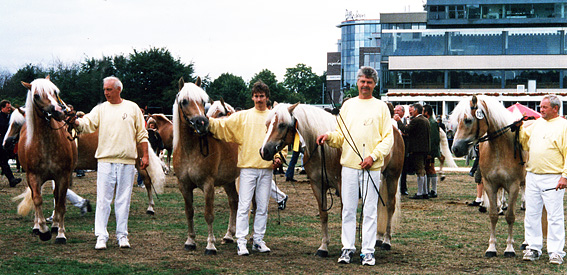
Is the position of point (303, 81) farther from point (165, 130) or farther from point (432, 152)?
point (432, 152)

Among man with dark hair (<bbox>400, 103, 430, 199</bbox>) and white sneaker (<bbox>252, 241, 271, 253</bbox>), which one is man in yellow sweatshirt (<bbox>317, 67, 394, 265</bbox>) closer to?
white sneaker (<bbox>252, 241, 271, 253</bbox>)

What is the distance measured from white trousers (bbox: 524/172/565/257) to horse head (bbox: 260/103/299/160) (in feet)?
9.17

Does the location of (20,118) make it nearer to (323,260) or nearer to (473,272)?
(323,260)

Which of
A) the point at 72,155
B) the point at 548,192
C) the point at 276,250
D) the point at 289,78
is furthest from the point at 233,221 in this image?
the point at 289,78

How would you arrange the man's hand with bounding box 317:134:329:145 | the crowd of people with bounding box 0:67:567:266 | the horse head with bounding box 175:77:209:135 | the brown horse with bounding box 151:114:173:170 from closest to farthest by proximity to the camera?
the man's hand with bounding box 317:134:329:145, the crowd of people with bounding box 0:67:567:266, the horse head with bounding box 175:77:209:135, the brown horse with bounding box 151:114:173:170

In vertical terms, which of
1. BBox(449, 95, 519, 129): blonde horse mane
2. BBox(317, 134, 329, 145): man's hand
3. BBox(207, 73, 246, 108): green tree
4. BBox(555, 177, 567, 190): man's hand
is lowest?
BBox(555, 177, 567, 190): man's hand

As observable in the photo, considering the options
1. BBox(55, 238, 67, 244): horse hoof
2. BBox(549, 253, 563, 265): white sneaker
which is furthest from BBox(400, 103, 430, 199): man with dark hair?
BBox(55, 238, 67, 244): horse hoof

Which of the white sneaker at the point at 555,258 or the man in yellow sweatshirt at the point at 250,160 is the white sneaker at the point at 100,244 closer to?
the man in yellow sweatshirt at the point at 250,160

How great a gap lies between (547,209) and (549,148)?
0.69 meters

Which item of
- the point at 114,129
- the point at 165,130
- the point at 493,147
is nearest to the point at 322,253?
the point at 493,147

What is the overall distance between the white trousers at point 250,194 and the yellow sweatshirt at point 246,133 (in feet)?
0.35

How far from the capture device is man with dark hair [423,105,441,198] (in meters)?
13.3

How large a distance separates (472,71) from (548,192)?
57074mm

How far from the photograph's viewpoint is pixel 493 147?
6918 millimetres
